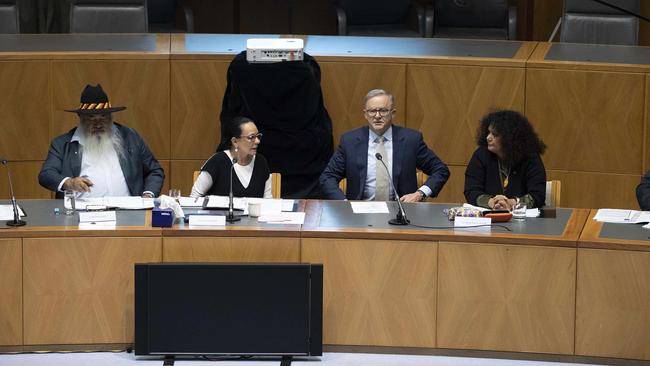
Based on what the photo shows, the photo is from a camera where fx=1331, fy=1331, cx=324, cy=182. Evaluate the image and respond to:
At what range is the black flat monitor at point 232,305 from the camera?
6383 mm

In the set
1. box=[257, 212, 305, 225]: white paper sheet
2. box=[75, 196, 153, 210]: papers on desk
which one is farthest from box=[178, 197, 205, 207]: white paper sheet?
box=[257, 212, 305, 225]: white paper sheet

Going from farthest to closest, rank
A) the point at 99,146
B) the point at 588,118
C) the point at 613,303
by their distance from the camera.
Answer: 1. the point at 588,118
2. the point at 99,146
3. the point at 613,303

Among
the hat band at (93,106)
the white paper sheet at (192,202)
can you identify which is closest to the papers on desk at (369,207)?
the white paper sheet at (192,202)

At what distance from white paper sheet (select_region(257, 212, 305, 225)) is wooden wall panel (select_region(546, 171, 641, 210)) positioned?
280 cm

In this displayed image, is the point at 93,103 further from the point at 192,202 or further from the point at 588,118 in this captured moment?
the point at 588,118

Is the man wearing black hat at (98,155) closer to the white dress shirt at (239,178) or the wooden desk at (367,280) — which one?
the white dress shirt at (239,178)

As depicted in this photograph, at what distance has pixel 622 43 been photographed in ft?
33.1

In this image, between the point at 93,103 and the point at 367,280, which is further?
the point at 93,103

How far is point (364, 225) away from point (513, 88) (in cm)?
268

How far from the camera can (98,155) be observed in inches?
310

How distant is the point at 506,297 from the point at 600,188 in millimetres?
2855

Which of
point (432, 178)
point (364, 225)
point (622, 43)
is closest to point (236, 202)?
point (364, 225)

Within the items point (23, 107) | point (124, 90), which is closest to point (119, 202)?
point (124, 90)

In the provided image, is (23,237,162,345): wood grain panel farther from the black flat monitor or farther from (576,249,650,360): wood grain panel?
(576,249,650,360): wood grain panel
